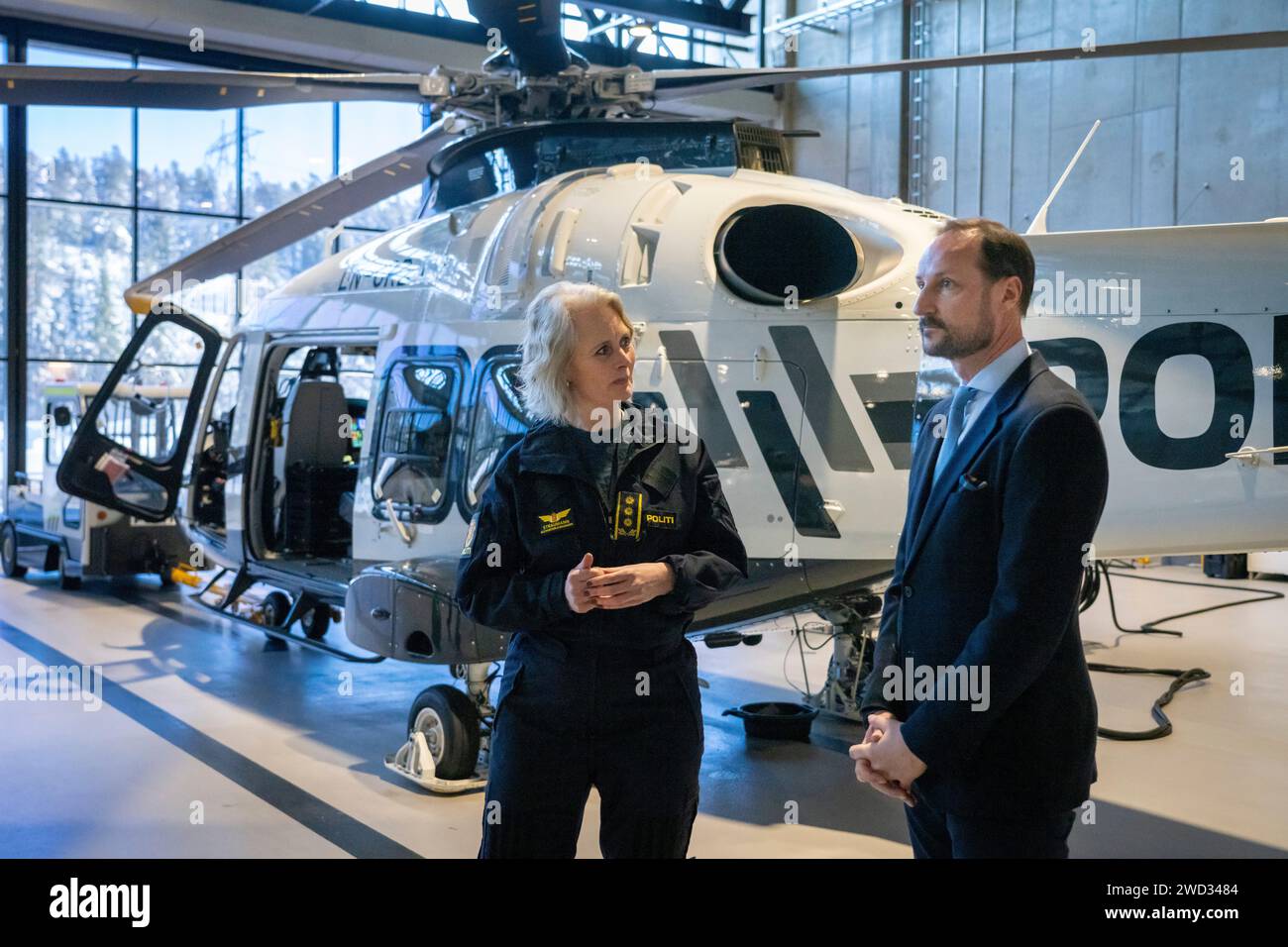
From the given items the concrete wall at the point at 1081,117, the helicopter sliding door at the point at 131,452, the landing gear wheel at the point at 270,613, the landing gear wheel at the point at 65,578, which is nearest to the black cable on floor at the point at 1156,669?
the landing gear wheel at the point at 270,613

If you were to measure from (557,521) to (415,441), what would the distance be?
351 cm

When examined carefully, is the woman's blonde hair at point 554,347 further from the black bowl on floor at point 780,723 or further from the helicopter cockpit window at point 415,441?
the black bowl on floor at point 780,723

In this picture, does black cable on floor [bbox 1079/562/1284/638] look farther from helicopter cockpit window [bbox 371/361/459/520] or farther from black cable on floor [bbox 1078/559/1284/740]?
helicopter cockpit window [bbox 371/361/459/520]

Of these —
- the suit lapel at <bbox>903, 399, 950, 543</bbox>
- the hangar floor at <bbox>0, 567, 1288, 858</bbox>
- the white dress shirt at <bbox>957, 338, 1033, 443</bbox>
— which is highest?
the white dress shirt at <bbox>957, 338, 1033, 443</bbox>

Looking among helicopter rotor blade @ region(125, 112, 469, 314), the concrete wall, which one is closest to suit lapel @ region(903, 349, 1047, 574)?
helicopter rotor blade @ region(125, 112, 469, 314)

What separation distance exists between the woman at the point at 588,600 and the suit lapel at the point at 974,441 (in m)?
0.47

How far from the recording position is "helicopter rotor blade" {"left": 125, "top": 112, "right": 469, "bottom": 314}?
7195 mm

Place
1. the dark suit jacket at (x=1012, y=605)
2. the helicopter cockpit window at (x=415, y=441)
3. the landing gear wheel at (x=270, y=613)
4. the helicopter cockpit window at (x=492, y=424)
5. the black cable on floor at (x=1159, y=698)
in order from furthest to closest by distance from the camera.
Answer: the landing gear wheel at (x=270, y=613) → the black cable on floor at (x=1159, y=698) → the helicopter cockpit window at (x=415, y=441) → the helicopter cockpit window at (x=492, y=424) → the dark suit jacket at (x=1012, y=605)

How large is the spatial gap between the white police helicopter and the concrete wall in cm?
1044

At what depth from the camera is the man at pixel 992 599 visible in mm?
2029

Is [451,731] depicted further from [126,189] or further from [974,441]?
[126,189]

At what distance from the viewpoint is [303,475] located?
770 cm

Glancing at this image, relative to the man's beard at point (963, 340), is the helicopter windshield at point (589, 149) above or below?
above
